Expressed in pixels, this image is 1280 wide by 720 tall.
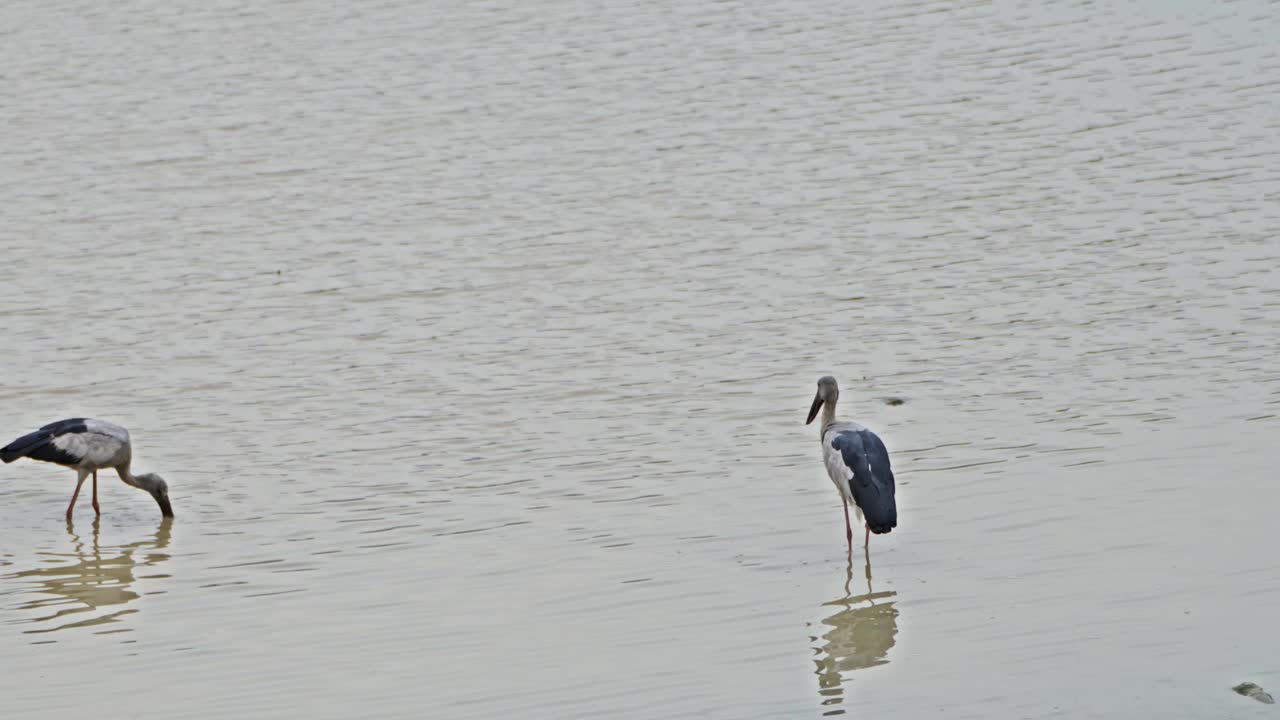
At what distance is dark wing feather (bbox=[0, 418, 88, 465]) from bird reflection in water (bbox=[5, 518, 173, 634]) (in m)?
0.57

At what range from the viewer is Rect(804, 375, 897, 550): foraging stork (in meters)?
11.6

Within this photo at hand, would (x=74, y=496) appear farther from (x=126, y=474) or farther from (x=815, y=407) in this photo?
(x=815, y=407)

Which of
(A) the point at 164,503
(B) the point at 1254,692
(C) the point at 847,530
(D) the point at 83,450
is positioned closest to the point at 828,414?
(C) the point at 847,530

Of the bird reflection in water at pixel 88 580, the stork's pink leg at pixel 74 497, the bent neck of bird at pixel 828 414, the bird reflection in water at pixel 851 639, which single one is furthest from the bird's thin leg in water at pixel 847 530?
the stork's pink leg at pixel 74 497

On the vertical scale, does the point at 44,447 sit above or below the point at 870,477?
above

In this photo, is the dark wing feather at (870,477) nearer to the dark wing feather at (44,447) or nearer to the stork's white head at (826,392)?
the stork's white head at (826,392)

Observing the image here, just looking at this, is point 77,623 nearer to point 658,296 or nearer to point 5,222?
point 658,296

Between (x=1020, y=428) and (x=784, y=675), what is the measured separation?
5.39 meters

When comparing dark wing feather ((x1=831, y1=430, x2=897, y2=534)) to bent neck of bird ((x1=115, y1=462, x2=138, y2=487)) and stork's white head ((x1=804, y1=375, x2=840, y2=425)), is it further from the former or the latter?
bent neck of bird ((x1=115, y1=462, x2=138, y2=487))

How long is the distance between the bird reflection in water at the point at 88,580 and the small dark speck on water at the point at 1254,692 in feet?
21.4

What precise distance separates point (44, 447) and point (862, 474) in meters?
6.25

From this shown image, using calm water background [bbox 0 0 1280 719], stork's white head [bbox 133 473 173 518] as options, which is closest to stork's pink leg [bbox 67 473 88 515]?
calm water background [bbox 0 0 1280 719]

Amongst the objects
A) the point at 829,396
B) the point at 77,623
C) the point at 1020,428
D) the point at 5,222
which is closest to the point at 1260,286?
the point at 1020,428

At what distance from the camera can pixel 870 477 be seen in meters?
12.0
